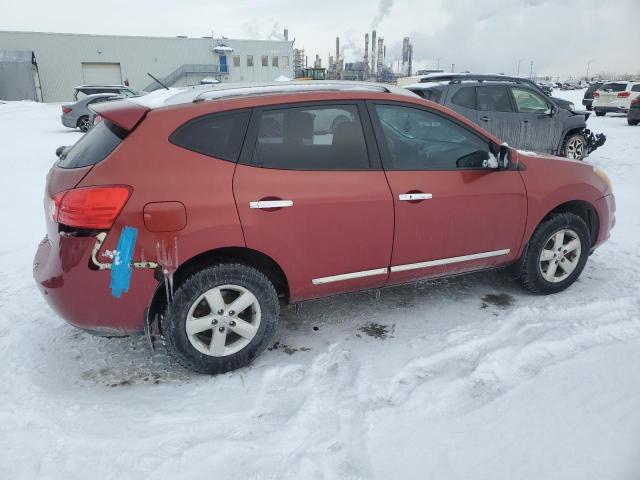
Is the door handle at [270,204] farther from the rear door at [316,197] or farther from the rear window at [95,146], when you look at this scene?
the rear window at [95,146]

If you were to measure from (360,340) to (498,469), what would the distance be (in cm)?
133

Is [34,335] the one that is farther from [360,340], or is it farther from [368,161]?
[368,161]

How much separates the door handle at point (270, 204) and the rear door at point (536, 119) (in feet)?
24.4

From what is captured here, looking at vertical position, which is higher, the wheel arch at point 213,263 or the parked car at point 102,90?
the parked car at point 102,90

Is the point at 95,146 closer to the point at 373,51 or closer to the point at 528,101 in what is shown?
the point at 528,101

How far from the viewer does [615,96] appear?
2014 centimetres

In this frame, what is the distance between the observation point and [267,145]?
2914mm

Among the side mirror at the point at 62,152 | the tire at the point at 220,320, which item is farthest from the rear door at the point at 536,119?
the side mirror at the point at 62,152

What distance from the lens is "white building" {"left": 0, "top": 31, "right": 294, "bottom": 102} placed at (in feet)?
157

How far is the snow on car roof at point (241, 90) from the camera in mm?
2969

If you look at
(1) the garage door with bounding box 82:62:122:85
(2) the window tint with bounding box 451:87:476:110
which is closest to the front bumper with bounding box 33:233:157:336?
(2) the window tint with bounding box 451:87:476:110

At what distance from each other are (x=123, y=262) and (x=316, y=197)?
116 centimetres

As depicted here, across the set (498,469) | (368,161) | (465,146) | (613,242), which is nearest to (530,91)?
(613,242)

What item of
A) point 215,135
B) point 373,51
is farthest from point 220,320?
point 373,51
